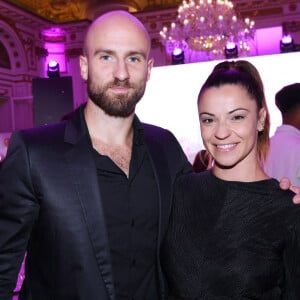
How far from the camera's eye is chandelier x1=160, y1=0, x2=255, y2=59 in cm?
779

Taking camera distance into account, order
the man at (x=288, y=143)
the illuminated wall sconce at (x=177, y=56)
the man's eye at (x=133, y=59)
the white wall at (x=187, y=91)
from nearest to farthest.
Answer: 1. the man's eye at (x=133, y=59)
2. the man at (x=288, y=143)
3. the white wall at (x=187, y=91)
4. the illuminated wall sconce at (x=177, y=56)

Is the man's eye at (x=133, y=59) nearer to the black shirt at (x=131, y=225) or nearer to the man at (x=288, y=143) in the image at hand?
the black shirt at (x=131, y=225)

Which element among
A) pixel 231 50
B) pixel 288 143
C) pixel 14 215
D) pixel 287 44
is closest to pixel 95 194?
pixel 14 215

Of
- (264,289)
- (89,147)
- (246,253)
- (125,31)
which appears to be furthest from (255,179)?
(125,31)

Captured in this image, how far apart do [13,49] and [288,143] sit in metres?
9.30

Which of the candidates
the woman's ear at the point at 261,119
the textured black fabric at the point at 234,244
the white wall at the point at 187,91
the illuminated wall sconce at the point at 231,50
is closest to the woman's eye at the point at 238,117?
the woman's ear at the point at 261,119

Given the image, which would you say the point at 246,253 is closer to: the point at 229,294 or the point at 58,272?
the point at 229,294

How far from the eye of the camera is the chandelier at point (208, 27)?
779 cm

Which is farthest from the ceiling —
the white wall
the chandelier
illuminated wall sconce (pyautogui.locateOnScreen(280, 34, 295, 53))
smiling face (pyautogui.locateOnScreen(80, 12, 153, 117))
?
smiling face (pyautogui.locateOnScreen(80, 12, 153, 117))

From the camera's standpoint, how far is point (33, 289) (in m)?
1.76

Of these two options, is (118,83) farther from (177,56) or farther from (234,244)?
(177,56)

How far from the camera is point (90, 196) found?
5.61 ft

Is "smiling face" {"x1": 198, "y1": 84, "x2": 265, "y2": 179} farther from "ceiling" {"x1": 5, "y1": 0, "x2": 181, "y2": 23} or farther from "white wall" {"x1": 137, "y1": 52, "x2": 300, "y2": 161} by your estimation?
"ceiling" {"x1": 5, "y1": 0, "x2": 181, "y2": 23}

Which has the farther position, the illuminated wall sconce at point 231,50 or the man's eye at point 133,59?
the illuminated wall sconce at point 231,50
